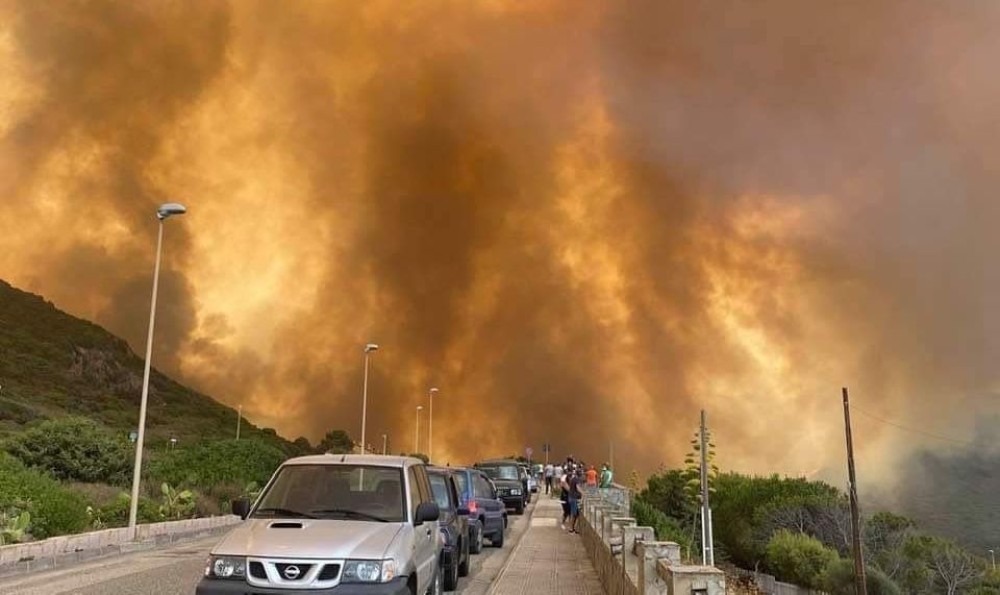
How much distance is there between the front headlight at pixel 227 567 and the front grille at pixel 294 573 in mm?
308

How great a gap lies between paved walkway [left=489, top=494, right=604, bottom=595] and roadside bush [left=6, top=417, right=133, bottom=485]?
1442 cm

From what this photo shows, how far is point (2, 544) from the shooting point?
1461cm

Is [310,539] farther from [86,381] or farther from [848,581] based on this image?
[86,381]

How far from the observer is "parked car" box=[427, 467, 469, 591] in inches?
468

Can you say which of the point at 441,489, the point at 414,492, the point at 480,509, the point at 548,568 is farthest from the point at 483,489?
the point at 414,492

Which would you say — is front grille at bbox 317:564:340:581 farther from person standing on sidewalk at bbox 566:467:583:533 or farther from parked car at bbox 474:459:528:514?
parked car at bbox 474:459:528:514

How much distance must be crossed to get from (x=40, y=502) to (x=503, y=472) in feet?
57.2

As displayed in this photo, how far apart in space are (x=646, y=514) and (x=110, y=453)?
1860 cm

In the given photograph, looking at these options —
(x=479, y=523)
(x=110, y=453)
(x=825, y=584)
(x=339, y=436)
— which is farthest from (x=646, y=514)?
(x=339, y=436)

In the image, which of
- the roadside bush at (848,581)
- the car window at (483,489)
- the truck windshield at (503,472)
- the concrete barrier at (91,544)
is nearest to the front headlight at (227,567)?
the concrete barrier at (91,544)

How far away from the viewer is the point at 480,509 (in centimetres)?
1852

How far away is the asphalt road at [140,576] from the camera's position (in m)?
11.8

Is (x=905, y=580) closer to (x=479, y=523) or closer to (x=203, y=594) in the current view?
(x=479, y=523)

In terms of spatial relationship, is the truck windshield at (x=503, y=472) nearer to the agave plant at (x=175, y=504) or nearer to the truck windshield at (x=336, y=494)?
the agave plant at (x=175, y=504)
